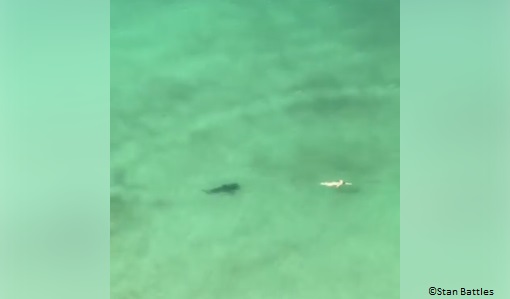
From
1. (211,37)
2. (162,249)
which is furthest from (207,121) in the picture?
(162,249)

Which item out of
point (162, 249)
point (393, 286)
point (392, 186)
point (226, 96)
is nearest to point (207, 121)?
point (226, 96)
